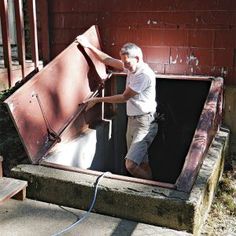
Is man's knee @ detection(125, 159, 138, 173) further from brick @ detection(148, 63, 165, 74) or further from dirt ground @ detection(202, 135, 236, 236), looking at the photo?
brick @ detection(148, 63, 165, 74)

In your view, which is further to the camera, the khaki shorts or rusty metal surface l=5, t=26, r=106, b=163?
the khaki shorts

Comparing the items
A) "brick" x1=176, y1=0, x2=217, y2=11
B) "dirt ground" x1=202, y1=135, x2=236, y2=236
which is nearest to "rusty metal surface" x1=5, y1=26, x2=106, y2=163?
"brick" x1=176, y1=0, x2=217, y2=11

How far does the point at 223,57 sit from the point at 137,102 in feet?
4.95

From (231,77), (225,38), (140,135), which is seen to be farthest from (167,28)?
(140,135)

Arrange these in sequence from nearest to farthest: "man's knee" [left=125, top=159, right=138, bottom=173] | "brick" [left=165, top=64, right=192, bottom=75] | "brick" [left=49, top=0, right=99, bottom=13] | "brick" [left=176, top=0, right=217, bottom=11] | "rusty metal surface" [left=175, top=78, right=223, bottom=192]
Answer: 1. "rusty metal surface" [left=175, top=78, right=223, bottom=192]
2. "man's knee" [left=125, top=159, right=138, bottom=173]
3. "brick" [left=176, top=0, right=217, bottom=11]
4. "brick" [left=165, top=64, right=192, bottom=75]
5. "brick" [left=49, top=0, right=99, bottom=13]

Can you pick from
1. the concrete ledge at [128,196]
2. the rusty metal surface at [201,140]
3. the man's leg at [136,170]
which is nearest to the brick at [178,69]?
the rusty metal surface at [201,140]

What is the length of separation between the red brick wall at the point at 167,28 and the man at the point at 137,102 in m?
Answer: 0.79

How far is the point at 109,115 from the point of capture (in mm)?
6223

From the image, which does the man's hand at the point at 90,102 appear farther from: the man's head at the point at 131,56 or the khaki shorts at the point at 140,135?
the man's head at the point at 131,56

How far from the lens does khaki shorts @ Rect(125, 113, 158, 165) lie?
475cm

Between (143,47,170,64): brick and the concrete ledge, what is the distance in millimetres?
2037

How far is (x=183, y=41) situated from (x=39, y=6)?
7.58 feet

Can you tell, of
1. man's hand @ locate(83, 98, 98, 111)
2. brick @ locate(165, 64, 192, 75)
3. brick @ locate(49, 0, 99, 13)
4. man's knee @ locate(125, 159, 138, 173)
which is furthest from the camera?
brick @ locate(49, 0, 99, 13)

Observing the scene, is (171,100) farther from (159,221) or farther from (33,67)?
(159,221)
